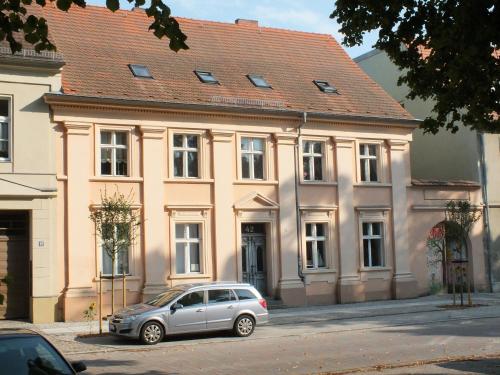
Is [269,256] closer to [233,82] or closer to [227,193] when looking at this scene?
[227,193]

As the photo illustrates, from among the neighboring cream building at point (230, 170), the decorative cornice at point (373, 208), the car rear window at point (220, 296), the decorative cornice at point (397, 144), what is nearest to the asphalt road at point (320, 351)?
the car rear window at point (220, 296)

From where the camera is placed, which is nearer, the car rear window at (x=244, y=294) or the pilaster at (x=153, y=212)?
the car rear window at (x=244, y=294)

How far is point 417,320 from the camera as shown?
2095cm

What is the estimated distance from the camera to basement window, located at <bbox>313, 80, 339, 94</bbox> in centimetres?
2839

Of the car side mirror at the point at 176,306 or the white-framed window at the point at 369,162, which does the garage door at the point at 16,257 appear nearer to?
the car side mirror at the point at 176,306

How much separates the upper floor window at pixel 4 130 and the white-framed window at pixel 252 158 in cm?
814

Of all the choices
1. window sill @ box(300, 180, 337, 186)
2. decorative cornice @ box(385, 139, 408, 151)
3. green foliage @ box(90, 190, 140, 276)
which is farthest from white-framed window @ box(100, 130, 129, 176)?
decorative cornice @ box(385, 139, 408, 151)

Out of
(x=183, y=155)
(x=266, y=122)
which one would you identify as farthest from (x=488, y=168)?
(x=183, y=155)

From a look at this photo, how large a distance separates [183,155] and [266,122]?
136 inches

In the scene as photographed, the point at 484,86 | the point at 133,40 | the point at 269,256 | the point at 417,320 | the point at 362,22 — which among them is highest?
the point at 133,40

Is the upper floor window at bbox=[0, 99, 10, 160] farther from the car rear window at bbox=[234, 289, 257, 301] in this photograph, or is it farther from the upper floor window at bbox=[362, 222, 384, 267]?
the upper floor window at bbox=[362, 222, 384, 267]

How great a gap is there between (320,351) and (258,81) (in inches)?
579

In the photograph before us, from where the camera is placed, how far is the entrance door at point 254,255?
25.6 metres

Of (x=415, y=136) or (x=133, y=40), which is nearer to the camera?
(x=133, y=40)
